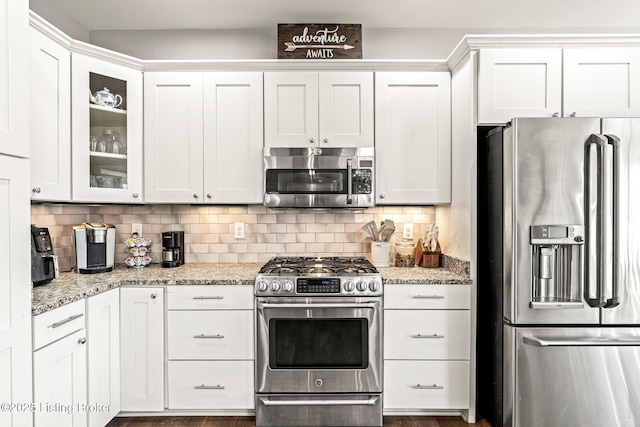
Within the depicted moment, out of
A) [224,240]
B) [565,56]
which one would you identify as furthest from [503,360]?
[224,240]

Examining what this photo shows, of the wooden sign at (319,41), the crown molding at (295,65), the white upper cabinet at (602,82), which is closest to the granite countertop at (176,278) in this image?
the white upper cabinet at (602,82)

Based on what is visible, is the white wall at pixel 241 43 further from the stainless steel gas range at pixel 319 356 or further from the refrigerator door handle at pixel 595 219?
the stainless steel gas range at pixel 319 356

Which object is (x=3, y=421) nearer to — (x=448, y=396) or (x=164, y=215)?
(x=164, y=215)

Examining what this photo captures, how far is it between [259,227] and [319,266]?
73 centimetres

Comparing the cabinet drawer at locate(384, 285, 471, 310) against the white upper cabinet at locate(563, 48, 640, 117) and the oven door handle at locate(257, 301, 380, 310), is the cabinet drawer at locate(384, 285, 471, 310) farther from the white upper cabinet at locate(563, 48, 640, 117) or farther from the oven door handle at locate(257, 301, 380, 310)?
the white upper cabinet at locate(563, 48, 640, 117)

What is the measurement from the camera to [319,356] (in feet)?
8.27

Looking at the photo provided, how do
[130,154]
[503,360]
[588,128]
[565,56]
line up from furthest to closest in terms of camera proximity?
1. [130,154]
2. [565,56]
3. [503,360]
4. [588,128]

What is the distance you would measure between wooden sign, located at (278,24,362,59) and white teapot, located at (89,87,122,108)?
112cm

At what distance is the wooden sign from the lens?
9.68ft

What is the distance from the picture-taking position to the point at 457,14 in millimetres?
2990

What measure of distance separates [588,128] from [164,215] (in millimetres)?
2823

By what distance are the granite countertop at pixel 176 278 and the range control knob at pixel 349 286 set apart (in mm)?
209

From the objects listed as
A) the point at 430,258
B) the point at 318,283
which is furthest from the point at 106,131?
the point at 430,258

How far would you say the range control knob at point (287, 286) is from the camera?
2.49 meters
